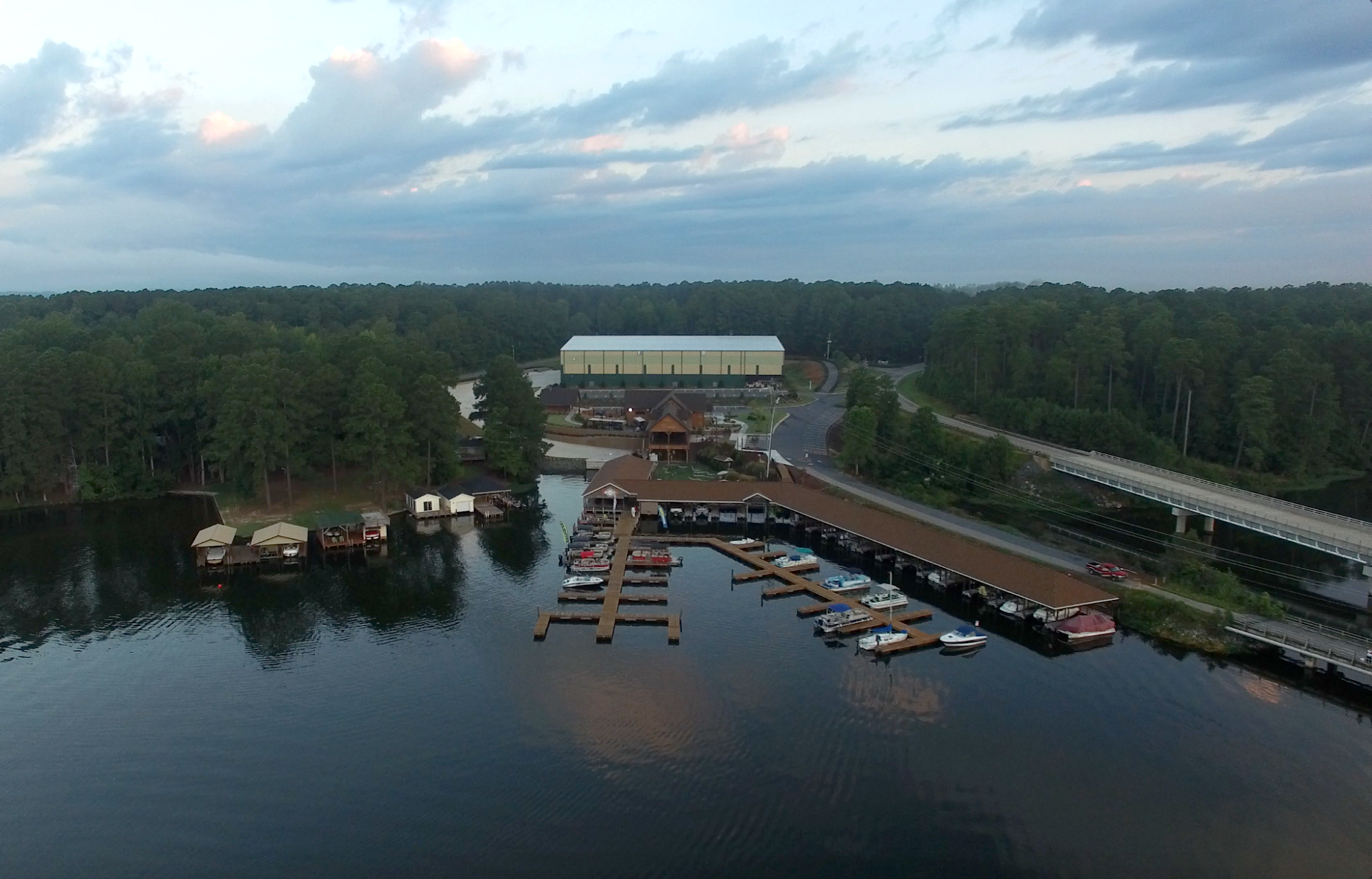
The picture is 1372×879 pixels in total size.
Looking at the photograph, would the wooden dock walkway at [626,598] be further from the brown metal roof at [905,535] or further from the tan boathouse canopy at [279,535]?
the tan boathouse canopy at [279,535]

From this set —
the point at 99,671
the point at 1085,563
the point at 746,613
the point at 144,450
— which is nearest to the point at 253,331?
the point at 144,450

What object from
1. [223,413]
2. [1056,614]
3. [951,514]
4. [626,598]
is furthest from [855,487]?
[223,413]

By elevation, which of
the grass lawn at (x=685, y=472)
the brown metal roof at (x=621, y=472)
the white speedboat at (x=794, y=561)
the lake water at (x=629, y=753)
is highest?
the brown metal roof at (x=621, y=472)

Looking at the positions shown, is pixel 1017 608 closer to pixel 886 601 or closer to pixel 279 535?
pixel 886 601

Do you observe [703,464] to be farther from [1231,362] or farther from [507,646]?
[1231,362]

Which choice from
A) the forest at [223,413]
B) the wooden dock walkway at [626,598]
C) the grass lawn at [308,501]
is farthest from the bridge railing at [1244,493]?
the grass lawn at [308,501]
